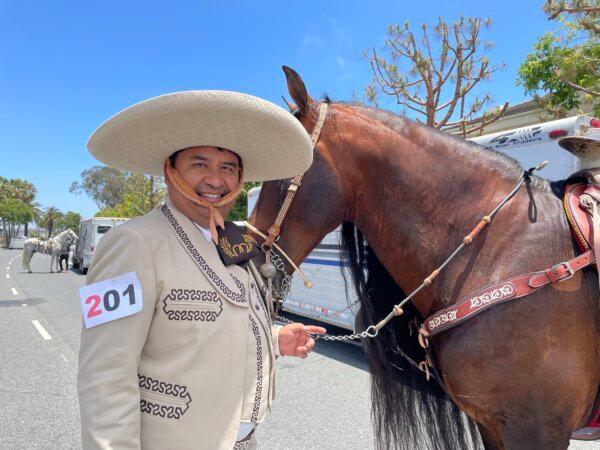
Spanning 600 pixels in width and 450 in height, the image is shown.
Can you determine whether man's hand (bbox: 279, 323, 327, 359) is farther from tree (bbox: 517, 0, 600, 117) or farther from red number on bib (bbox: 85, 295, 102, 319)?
tree (bbox: 517, 0, 600, 117)

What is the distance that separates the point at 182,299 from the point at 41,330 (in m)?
7.44

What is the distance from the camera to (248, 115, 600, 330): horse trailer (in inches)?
122

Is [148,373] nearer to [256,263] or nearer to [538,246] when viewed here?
[256,263]

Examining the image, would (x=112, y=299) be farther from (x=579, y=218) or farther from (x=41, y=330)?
(x=41, y=330)

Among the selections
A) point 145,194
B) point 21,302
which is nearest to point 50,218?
point 145,194

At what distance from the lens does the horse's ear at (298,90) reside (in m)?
1.61

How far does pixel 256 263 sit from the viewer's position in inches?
62.5

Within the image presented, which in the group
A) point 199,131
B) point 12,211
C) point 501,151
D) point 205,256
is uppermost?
point 12,211

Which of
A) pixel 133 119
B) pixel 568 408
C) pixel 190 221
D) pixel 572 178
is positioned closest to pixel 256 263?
pixel 190 221

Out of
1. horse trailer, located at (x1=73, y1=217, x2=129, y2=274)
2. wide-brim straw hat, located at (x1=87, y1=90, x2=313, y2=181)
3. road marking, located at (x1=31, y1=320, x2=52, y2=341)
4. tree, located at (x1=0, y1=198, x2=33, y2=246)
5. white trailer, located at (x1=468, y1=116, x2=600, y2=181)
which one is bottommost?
road marking, located at (x1=31, y1=320, x2=52, y2=341)

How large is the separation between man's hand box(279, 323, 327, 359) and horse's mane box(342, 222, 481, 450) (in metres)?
0.34

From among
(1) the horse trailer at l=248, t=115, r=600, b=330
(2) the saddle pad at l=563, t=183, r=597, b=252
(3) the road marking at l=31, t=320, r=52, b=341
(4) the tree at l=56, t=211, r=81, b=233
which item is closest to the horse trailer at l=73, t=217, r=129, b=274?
(3) the road marking at l=31, t=320, r=52, b=341

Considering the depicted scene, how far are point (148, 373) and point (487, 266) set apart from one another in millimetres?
1111

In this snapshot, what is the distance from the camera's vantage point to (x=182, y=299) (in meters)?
1.11
